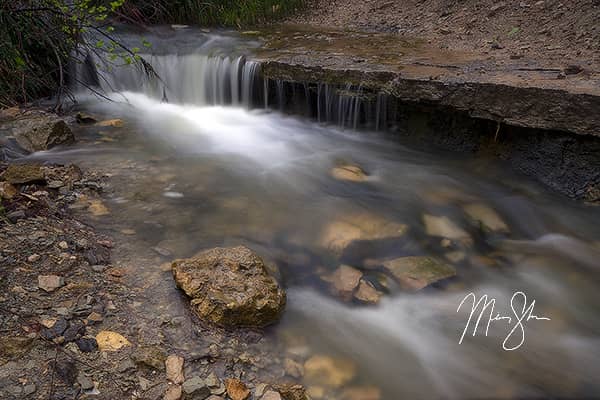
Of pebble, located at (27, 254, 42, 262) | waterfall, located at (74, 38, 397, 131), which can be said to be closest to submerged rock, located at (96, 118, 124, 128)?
waterfall, located at (74, 38, 397, 131)

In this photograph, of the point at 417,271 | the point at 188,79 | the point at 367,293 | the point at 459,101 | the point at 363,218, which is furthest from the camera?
the point at 188,79

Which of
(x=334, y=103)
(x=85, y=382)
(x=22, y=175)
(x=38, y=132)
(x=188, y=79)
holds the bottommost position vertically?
(x=85, y=382)

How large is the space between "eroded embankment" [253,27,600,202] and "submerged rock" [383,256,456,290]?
182 centimetres

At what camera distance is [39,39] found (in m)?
4.75

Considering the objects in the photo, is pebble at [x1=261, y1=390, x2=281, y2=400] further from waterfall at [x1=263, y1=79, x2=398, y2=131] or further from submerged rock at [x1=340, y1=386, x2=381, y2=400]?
waterfall at [x1=263, y1=79, x2=398, y2=131]

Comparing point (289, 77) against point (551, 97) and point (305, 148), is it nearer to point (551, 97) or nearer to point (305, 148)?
point (305, 148)

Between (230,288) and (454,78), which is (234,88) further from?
(230,288)

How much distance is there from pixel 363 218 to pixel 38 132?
340 cm

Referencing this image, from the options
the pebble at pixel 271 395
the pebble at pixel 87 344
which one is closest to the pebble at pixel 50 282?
the pebble at pixel 87 344

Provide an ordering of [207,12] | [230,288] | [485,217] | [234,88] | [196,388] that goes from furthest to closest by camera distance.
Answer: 1. [207,12]
2. [234,88]
3. [485,217]
4. [230,288]
5. [196,388]

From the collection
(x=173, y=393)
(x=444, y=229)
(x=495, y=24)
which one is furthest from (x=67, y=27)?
(x=495, y=24)

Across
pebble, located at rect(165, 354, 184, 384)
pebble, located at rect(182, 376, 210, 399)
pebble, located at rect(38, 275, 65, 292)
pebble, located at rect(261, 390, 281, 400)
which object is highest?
pebble, located at rect(38, 275, 65, 292)

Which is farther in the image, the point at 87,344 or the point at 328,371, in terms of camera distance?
the point at 328,371

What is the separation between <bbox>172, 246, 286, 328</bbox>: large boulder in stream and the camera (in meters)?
2.40
